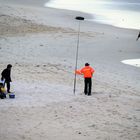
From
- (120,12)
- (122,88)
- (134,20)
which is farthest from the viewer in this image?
(120,12)

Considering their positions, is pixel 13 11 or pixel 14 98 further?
pixel 13 11

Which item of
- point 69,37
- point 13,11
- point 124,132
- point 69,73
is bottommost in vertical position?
point 124,132

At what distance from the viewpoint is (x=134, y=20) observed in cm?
4091

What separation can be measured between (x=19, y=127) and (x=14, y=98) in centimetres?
273

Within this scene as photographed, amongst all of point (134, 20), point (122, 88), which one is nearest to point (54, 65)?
point (122, 88)

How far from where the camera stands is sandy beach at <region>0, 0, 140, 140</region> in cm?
1128

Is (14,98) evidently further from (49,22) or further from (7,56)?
(49,22)

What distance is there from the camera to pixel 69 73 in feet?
60.8

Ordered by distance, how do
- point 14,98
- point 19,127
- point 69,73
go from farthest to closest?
1. point 69,73
2. point 14,98
3. point 19,127

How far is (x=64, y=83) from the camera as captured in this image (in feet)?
54.6

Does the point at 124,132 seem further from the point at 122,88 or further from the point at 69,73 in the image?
the point at 69,73

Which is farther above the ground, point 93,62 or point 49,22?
point 49,22

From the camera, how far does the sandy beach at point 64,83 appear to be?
11280 millimetres

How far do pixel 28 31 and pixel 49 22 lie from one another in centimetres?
496
